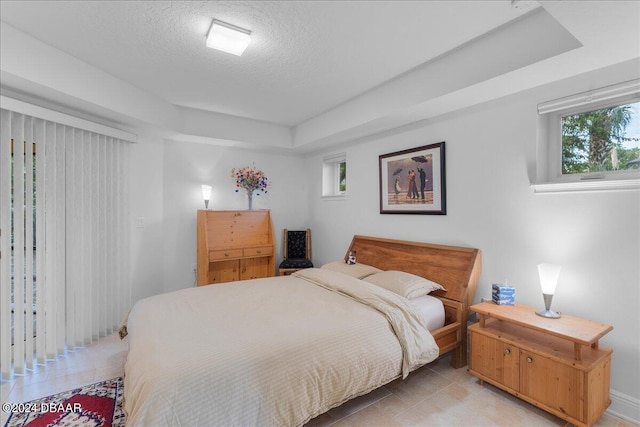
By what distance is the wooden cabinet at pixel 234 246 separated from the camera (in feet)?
12.5

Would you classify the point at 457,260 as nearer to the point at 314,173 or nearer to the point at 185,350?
the point at 185,350

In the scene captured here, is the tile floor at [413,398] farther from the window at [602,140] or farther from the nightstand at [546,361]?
the window at [602,140]

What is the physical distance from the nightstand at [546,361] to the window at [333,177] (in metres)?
2.60

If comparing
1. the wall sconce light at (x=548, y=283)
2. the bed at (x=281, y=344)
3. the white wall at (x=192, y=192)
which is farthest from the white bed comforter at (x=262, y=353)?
the white wall at (x=192, y=192)

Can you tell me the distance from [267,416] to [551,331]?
1762 mm

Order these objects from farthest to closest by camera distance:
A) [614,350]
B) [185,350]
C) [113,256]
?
[113,256], [614,350], [185,350]

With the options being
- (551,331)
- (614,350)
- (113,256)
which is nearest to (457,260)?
(551,331)

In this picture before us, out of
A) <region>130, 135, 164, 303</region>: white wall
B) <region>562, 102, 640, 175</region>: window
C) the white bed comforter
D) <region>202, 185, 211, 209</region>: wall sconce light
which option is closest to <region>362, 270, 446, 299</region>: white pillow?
the white bed comforter

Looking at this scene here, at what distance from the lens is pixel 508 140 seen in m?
2.48

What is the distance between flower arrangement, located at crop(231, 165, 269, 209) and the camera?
4.25 meters

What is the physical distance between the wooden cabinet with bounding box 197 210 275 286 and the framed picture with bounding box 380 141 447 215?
1.75 metres

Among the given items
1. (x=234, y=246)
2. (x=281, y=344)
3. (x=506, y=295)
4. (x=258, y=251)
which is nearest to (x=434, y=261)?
(x=506, y=295)

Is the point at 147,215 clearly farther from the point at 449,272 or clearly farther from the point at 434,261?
the point at 449,272

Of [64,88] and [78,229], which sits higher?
[64,88]
